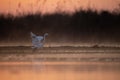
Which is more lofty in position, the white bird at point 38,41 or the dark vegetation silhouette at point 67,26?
the dark vegetation silhouette at point 67,26

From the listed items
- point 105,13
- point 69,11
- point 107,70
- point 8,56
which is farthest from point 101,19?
point 8,56

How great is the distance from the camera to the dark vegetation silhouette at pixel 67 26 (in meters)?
1.43

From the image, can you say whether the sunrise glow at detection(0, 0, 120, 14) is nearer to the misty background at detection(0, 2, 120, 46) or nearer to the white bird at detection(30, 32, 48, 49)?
the misty background at detection(0, 2, 120, 46)

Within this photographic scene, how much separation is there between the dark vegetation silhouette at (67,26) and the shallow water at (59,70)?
5.6 inches

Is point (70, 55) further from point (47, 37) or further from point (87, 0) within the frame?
point (87, 0)

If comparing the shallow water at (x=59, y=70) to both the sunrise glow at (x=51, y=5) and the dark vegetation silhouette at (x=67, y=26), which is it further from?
the sunrise glow at (x=51, y=5)

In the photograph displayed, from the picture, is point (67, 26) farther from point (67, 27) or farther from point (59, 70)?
point (59, 70)

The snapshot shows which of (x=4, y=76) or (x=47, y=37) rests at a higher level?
(x=47, y=37)

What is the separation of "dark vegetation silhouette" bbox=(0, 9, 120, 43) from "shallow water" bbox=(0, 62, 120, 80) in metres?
0.14

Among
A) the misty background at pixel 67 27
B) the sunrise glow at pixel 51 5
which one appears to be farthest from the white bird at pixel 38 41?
the sunrise glow at pixel 51 5

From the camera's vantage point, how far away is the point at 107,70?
1.40m

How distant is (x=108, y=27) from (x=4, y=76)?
66 centimetres

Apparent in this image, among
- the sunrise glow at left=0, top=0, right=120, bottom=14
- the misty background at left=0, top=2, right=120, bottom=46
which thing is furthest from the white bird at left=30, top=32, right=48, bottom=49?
the sunrise glow at left=0, top=0, right=120, bottom=14

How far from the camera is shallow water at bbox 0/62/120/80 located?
140cm
